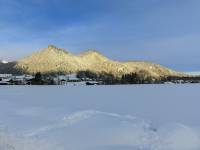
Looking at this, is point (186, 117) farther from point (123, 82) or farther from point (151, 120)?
point (123, 82)

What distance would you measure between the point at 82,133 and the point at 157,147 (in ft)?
13.7

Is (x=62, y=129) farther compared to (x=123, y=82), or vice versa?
(x=123, y=82)

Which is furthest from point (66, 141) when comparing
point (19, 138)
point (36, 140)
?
point (19, 138)

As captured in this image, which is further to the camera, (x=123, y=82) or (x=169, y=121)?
(x=123, y=82)

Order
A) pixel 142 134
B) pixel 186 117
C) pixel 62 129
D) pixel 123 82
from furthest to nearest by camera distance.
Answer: pixel 123 82, pixel 186 117, pixel 62 129, pixel 142 134

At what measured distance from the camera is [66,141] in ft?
43.1

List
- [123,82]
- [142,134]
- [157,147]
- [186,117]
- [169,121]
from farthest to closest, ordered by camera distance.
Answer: [123,82] < [186,117] < [169,121] < [142,134] < [157,147]

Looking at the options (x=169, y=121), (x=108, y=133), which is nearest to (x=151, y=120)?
(x=169, y=121)

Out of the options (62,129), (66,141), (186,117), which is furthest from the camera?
(186,117)

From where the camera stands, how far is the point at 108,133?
1490 centimetres

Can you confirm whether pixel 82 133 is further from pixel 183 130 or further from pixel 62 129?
pixel 183 130

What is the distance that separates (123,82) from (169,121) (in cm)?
15933

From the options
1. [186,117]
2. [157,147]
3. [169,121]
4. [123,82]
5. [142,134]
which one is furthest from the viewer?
[123,82]

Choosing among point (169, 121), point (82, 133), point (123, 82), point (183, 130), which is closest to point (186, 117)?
point (169, 121)
